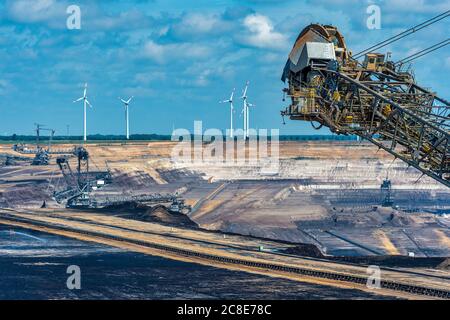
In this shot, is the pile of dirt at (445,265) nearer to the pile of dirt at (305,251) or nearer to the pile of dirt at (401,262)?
the pile of dirt at (401,262)

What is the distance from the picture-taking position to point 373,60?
117 ft

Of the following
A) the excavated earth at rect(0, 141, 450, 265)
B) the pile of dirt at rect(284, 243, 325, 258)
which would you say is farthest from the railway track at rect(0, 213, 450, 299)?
the excavated earth at rect(0, 141, 450, 265)

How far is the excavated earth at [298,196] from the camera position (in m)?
70.4

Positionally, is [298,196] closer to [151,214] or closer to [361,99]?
[151,214]

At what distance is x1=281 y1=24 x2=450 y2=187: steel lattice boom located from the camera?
3444cm

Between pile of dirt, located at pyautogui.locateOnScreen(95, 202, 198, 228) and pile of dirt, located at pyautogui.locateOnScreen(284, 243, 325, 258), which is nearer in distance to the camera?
pile of dirt, located at pyautogui.locateOnScreen(284, 243, 325, 258)

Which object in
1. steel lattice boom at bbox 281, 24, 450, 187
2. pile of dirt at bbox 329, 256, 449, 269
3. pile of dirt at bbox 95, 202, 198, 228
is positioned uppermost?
steel lattice boom at bbox 281, 24, 450, 187

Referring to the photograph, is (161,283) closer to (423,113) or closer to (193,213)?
(423,113)

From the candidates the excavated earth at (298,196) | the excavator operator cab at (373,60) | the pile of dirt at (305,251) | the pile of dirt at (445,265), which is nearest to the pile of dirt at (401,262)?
the pile of dirt at (445,265)

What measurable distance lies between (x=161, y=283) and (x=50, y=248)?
14185mm

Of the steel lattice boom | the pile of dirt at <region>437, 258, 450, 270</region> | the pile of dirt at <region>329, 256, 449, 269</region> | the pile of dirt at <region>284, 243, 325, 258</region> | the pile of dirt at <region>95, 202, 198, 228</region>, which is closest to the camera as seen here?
the steel lattice boom

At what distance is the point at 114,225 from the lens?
62.5m

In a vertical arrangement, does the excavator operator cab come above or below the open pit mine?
above

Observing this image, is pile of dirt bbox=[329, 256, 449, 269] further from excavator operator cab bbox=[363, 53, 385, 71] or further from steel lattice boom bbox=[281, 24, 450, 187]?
excavator operator cab bbox=[363, 53, 385, 71]
